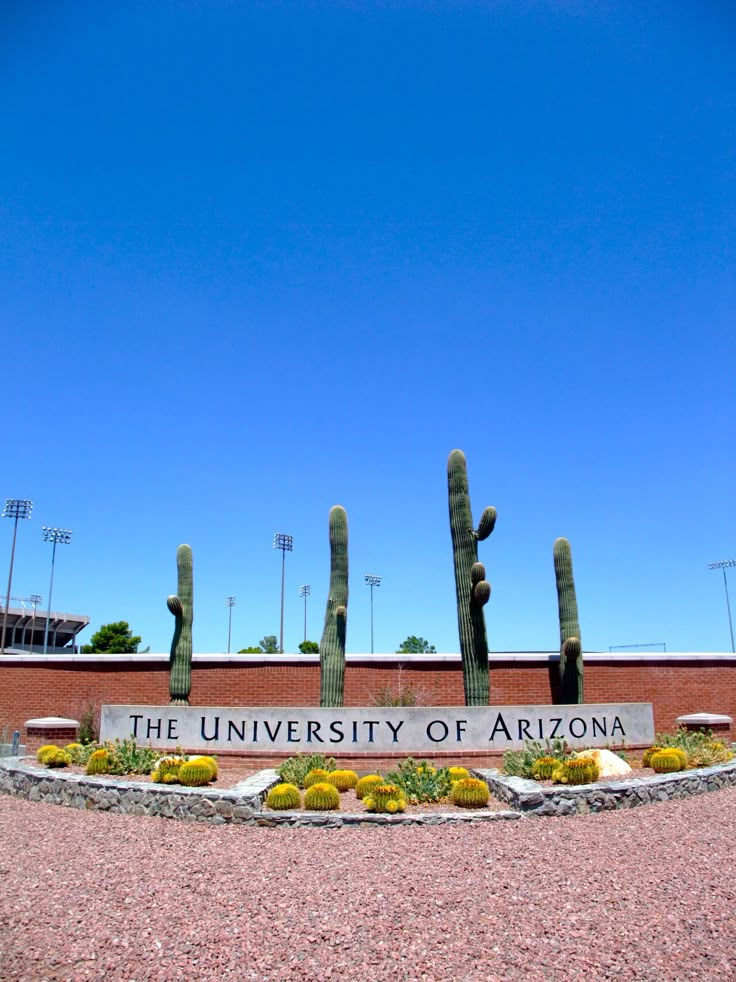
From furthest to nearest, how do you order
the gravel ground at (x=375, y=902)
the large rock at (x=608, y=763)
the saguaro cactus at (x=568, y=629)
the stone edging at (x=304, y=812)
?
the saguaro cactus at (x=568, y=629) → the large rock at (x=608, y=763) → the stone edging at (x=304, y=812) → the gravel ground at (x=375, y=902)

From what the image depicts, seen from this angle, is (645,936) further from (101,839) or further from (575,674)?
(575,674)

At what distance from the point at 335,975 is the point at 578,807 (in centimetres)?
533

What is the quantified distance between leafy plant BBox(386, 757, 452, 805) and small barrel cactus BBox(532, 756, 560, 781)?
129 centimetres

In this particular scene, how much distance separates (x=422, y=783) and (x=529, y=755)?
217 centimetres

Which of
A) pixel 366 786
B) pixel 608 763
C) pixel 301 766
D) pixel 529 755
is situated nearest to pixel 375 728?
pixel 301 766

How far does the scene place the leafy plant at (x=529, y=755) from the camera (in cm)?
1093

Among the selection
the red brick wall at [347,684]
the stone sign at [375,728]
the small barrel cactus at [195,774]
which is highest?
the red brick wall at [347,684]

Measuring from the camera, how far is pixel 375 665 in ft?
56.3

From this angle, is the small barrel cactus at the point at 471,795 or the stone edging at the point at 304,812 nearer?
the stone edging at the point at 304,812

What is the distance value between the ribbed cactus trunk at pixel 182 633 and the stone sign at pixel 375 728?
3219 mm

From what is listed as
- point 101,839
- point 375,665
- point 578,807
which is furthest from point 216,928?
point 375,665

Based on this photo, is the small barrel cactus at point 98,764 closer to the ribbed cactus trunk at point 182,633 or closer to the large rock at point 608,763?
the ribbed cactus trunk at point 182,633

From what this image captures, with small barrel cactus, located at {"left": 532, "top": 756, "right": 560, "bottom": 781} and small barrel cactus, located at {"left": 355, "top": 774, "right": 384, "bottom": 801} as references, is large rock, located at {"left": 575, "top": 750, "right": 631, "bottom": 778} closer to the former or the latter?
small barrel cactus, located at {"left": 532, "top": 756, "right": 560, "bottom": 781}

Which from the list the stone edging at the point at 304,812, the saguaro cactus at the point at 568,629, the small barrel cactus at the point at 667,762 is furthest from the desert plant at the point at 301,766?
the saguaro cactus at the point at 568,629
